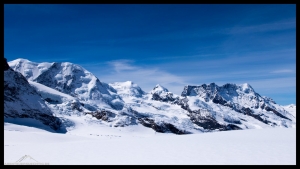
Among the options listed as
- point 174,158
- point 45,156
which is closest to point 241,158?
point 174,158

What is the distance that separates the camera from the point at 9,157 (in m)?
14.2

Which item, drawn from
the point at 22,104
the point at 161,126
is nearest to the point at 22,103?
the point at 22,104

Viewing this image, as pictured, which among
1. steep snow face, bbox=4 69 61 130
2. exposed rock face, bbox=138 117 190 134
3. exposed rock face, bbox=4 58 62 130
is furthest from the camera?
exposed rock face, bbox=138 117 190 134

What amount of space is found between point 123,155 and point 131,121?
131m

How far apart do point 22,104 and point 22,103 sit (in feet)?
3.11

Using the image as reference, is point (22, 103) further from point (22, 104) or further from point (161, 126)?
point (161, 126)

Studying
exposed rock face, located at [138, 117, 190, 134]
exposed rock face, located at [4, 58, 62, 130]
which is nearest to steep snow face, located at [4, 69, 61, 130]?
exposed rock face, located at [4, 58, 62, 130]

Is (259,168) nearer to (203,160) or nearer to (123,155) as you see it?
(203,160)

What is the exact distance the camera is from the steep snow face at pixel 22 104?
86750 millimetres

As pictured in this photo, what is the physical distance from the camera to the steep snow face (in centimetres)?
8675

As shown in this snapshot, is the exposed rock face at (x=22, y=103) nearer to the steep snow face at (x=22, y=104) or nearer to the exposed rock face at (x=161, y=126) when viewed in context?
the steep snow face at (x=22, y=104)

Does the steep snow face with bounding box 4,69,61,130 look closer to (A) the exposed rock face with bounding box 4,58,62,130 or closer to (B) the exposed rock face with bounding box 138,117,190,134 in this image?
(A) the exposed rock face with bounding box 4,58,62,130

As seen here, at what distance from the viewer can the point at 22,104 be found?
96.4m

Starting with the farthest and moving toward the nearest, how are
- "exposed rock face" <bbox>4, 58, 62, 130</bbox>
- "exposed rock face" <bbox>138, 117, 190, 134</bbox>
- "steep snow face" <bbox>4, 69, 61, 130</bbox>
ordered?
"exposed rock face" <bbox>138, 117, 190, 134</bbox> → "exposed rock face" <bbox>4, 58, 62, 130</bbox> → "steep snow face" <bbox>4, 69, 61, 130</bbox>
